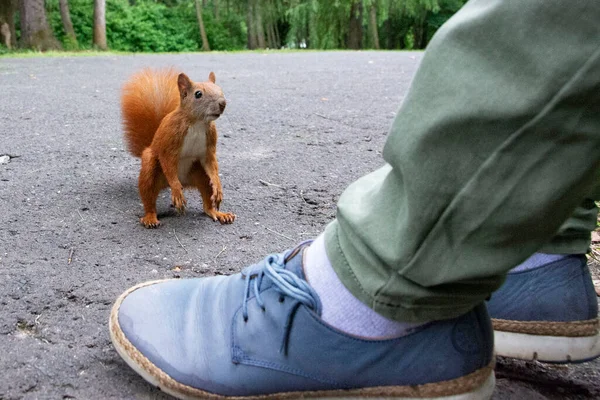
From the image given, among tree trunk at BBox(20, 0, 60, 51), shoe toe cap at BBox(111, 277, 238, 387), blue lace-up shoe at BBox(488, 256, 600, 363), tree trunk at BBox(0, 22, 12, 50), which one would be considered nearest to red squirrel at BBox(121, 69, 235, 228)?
shoe toe cap at BBox(111, 277, 238, 387)

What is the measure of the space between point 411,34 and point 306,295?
23477 mm

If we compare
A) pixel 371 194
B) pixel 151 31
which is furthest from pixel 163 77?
pixel 151 31

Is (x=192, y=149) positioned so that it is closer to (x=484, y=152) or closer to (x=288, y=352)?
(x=288, y=352)

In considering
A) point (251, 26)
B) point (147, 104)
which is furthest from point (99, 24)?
point (147, 104)

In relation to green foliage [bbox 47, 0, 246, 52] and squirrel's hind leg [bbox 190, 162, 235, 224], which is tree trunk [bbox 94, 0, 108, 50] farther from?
squirrel's hind leg [bbox 190, 162, 235, 224]

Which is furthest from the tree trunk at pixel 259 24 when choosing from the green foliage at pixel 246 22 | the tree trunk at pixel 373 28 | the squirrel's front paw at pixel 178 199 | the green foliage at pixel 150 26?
the squirrel's front paw at pixel 178 199

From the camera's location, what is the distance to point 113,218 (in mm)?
1728

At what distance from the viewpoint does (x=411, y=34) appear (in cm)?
2303

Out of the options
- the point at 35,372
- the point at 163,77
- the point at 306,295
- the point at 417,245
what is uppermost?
the point at 163,77

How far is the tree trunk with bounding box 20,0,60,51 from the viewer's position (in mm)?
11828

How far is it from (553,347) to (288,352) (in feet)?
1.50

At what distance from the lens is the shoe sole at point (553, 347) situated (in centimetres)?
100

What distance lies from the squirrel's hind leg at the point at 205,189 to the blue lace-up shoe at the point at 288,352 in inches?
32.0

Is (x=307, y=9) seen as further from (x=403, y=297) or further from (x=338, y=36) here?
(x=403, y=297)
